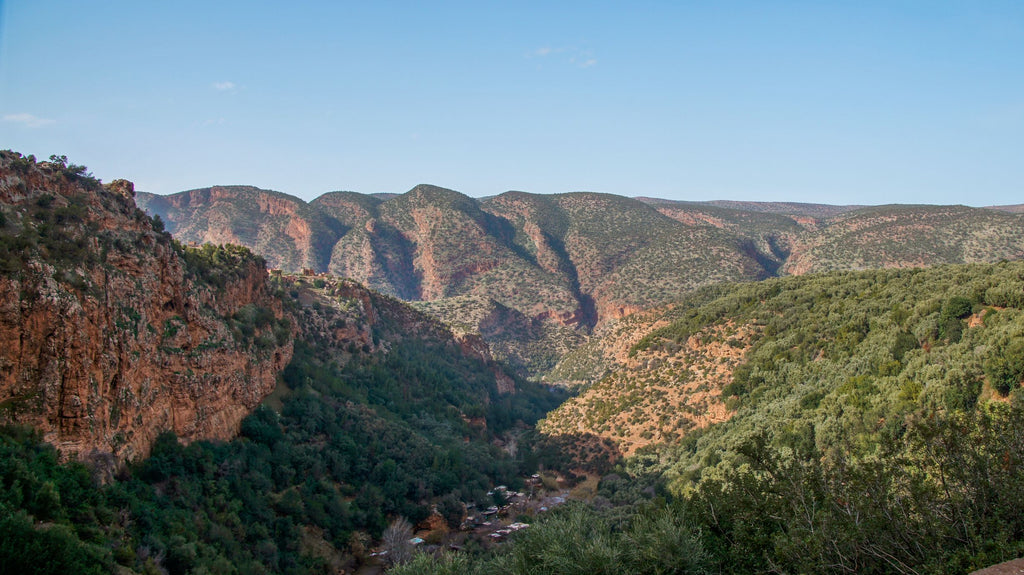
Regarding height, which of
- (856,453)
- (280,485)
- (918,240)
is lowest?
(280,485)

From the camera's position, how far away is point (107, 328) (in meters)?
21.8

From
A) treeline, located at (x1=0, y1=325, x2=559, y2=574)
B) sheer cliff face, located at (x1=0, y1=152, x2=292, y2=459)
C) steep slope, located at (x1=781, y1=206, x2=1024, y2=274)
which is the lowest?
treeline, located at (x1=0, y1=325, x2=559, y2=574)

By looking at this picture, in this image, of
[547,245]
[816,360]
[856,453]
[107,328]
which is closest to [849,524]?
[856,453]

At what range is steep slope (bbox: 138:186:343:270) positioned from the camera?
442 ft

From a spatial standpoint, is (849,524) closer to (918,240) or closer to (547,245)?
(918,240)

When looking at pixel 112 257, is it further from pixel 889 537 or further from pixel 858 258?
pixel 858 258

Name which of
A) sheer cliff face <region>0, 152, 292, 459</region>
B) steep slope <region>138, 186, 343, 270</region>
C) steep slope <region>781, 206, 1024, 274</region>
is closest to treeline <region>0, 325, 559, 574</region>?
sheer cliff face <region>0, 152, 292, 459</region>

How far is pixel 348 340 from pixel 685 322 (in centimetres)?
3019

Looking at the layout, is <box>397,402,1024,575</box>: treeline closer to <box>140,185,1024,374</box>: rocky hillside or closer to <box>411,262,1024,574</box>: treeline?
<box>411,262,1024,574</box>: treeline

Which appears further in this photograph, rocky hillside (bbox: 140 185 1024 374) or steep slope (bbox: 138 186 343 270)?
steep slope (bbox: 138 186 343 270)

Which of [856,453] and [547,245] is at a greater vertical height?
[547,245]

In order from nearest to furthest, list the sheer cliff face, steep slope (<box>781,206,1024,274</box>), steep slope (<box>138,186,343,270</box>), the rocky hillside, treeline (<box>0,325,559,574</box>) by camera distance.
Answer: treeline (<box>0,325,559,574</box>) < the sheer cliff face < steep slope (<box>781,206,1024,274</box>) < the rocky hillside < steep slope (<box>138,186,343,270</box>)

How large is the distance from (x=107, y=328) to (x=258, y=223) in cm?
13120

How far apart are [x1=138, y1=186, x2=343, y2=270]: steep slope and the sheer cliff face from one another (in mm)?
104009
